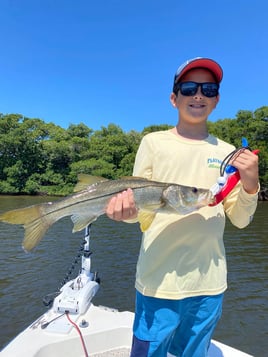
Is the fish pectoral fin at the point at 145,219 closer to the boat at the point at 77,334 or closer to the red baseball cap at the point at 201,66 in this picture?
the red baseball cap at the point at 201,66

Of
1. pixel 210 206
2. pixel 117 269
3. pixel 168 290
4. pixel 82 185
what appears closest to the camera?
pixel 168 290

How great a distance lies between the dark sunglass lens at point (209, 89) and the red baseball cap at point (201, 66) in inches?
3.6

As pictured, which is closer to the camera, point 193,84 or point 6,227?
point 193,84

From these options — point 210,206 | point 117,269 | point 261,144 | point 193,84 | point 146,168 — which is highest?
point 261,144

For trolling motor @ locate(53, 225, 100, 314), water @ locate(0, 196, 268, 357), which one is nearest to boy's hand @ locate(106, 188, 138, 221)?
trolling motor @ locate(53, 225, 100, 314)

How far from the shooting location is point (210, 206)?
7.82 ft

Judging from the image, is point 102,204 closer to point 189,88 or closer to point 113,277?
point 189,88

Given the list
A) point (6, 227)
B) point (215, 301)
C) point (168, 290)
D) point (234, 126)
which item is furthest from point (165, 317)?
point (234, 126)

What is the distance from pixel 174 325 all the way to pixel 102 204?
96 cm

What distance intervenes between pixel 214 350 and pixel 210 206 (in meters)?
2.09

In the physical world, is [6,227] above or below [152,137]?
below

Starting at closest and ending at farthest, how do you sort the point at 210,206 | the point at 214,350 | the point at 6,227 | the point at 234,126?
the point at 210,206 < the point at 214,350 < the point at 6,227 < the point at 234,126

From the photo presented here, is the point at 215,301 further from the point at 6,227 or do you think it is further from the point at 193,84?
the point at 6,227

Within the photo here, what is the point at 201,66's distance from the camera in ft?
8.21
